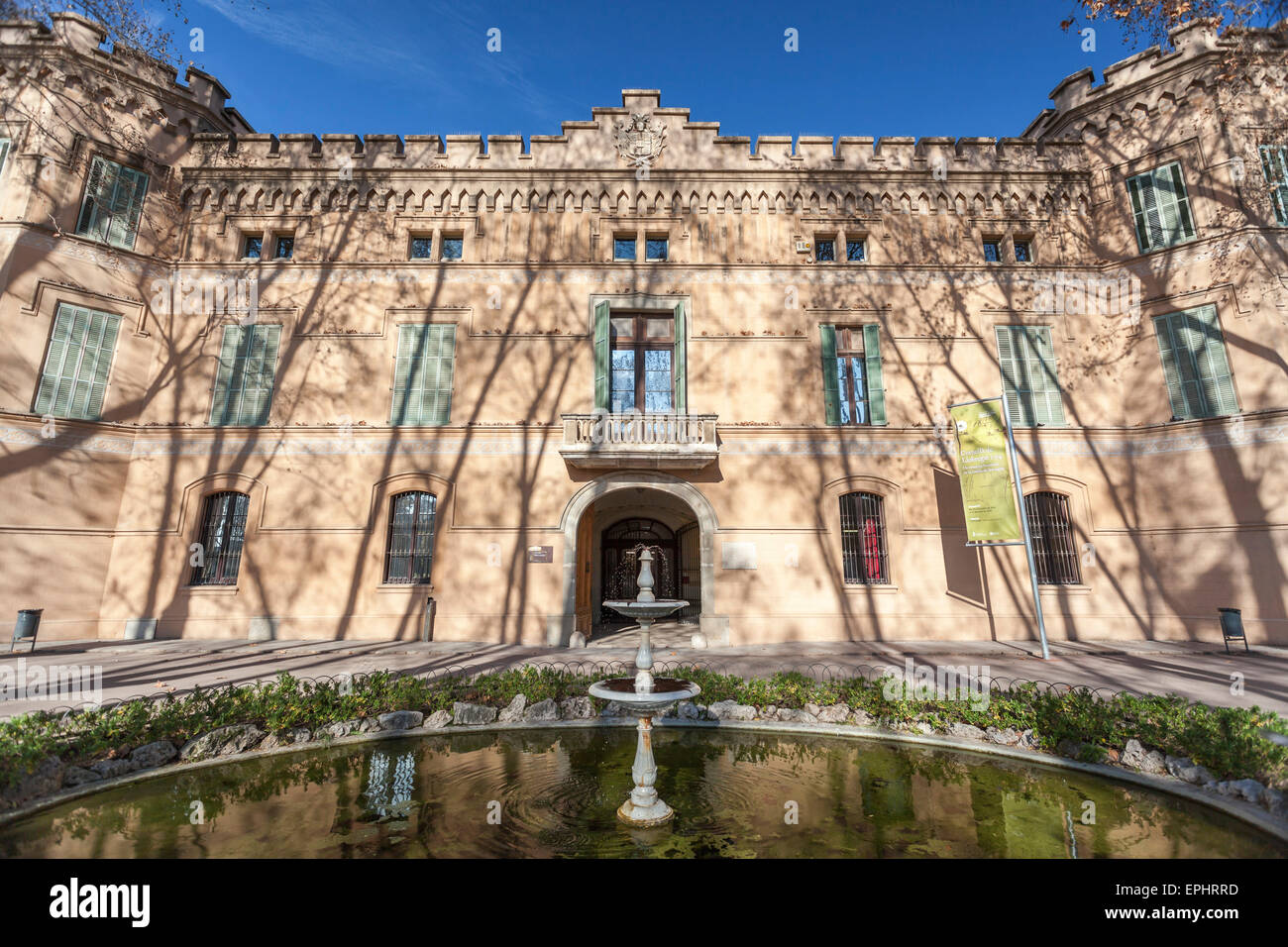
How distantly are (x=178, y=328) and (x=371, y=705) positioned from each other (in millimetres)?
13855

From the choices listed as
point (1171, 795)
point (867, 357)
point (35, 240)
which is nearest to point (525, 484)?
point (867, 357)

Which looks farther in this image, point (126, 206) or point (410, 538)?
point (126, 206)

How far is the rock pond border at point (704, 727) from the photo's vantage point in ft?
14.6

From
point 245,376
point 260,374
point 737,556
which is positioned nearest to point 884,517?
point 737,556

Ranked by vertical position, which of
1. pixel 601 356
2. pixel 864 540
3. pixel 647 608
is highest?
pixel 601 356

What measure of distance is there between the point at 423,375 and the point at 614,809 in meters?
12.5

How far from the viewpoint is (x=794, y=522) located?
13336 millimetres

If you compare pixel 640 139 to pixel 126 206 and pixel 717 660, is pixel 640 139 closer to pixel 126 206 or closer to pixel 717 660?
pixel 126 206

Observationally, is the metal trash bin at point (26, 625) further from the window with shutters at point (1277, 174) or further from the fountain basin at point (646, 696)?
the window with shutters at point (1277, 174)

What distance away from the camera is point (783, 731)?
21.6 ft

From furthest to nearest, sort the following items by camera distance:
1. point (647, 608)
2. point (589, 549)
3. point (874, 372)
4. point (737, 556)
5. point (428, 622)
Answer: point (589, 549), point (874, 372), point (737, 556), point (428, 622), point (647, 608)

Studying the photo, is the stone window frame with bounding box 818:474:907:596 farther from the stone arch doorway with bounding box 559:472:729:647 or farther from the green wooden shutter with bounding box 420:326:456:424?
the green wooden shutter with bounding box 420:326:456:424

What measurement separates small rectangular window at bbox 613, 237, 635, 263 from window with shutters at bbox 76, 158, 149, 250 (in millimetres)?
13125
